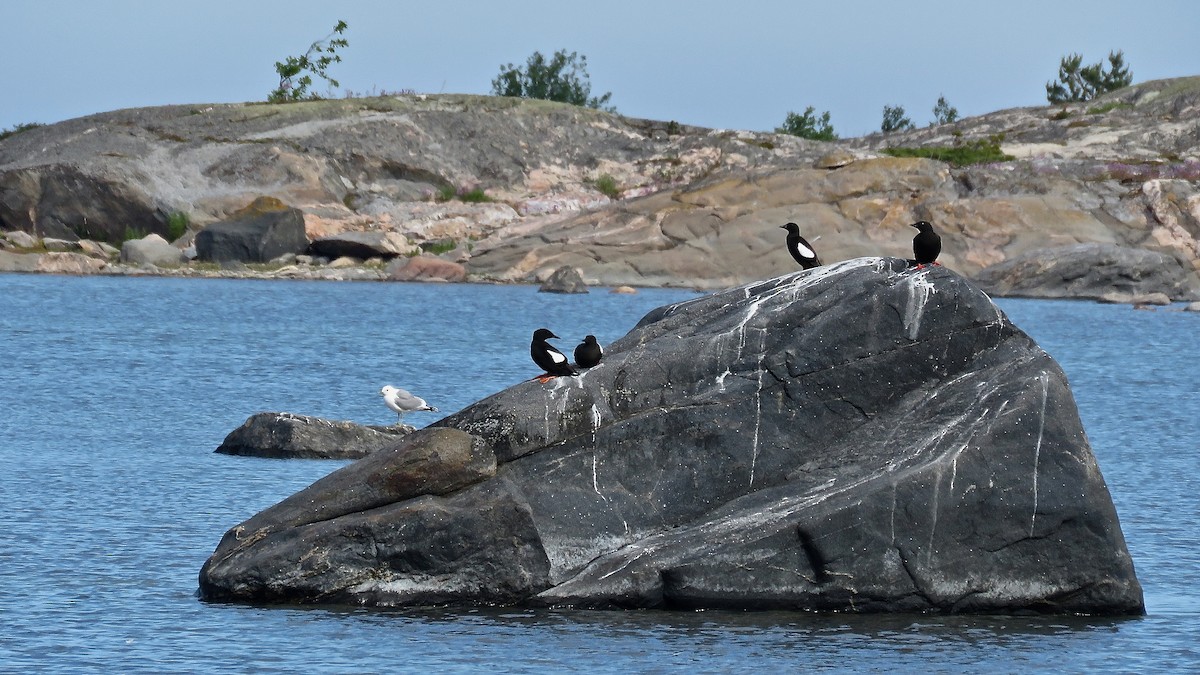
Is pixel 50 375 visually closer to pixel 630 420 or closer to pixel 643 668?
pixel 630 420

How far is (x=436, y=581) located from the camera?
17.3 m

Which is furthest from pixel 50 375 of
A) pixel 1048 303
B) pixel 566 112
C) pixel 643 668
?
pixel 566 112

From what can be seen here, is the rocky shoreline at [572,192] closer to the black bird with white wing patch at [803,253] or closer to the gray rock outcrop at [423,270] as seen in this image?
the gray rock outcrop at [423,270]

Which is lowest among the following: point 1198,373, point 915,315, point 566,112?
point 1198,373

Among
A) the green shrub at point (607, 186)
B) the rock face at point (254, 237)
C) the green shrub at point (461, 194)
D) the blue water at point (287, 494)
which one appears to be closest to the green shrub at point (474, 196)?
the green shrub at point (461, 194)

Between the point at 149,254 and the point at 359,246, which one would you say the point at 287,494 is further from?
the point at 149,254

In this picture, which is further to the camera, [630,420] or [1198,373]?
[1198,373]

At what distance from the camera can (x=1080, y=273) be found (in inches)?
3177

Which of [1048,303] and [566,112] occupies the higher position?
[566,112]

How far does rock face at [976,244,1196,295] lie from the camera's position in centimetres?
8000

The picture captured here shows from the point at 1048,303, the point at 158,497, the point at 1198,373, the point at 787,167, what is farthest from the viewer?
the point at 787,167

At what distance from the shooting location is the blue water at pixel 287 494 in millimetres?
15734

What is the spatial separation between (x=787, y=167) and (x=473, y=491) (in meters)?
71.9

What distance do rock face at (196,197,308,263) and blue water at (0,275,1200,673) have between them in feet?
91.6
